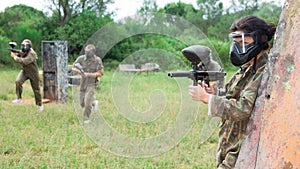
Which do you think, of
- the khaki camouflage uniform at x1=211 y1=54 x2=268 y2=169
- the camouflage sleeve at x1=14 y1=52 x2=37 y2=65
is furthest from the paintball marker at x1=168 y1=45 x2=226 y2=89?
the camouflage sleeve at x1=14 y1=52 x2=37 y2=65

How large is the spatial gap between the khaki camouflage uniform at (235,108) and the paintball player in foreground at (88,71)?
16.4 feet

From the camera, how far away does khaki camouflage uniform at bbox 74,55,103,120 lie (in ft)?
24.2

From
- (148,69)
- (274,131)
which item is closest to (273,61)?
(274,131)

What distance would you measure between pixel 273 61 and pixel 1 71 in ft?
55.8

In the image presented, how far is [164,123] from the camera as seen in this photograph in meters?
7.89

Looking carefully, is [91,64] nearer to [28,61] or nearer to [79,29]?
[28,61]

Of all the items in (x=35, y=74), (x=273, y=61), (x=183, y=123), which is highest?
(x=273, y=61)

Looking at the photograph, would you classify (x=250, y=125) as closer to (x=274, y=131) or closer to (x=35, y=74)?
(x=274, y=131)

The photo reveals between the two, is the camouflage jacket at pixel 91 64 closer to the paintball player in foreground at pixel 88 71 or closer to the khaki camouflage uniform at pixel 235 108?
the paintball player in foreground at pixel 88 71

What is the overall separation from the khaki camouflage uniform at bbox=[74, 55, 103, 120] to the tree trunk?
5923 mm

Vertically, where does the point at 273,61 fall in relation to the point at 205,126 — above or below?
above

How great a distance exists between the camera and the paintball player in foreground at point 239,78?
220cm

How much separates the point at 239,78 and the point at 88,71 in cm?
530

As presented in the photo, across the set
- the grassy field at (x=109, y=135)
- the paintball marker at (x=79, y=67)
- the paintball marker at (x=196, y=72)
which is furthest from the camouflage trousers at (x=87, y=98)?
the paintball marker at (x=196, y=72)
